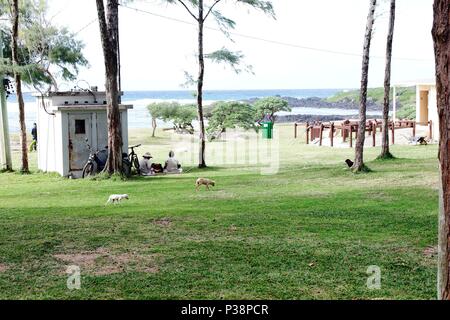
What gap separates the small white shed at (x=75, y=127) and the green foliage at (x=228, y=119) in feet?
38.4

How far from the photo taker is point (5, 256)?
683 cm

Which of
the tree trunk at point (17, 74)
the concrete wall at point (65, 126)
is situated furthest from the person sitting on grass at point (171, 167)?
the tree trunk at point (17, 74)

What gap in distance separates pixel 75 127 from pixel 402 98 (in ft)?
143

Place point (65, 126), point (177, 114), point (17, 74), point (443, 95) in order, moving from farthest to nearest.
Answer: point (177, 114) → point (17, 74) → point (65, 126) → point (443, 95)

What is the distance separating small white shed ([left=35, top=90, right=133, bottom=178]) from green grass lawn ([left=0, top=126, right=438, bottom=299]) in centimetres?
207

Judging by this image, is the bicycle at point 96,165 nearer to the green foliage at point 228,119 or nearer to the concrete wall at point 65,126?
the concrete wall at point 65,126

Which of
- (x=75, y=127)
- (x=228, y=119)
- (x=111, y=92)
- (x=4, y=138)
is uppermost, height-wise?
(x=111, y=92)

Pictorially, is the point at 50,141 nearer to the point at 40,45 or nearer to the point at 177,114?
the point at 40,45

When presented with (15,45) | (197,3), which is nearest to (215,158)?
(197,3)

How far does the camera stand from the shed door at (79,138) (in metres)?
15.6

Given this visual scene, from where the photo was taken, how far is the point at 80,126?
51.5ft

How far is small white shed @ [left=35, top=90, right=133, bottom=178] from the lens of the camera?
611 inches

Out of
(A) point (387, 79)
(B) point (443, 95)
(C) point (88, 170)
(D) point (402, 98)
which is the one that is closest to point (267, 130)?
(A) point (387, 79)
